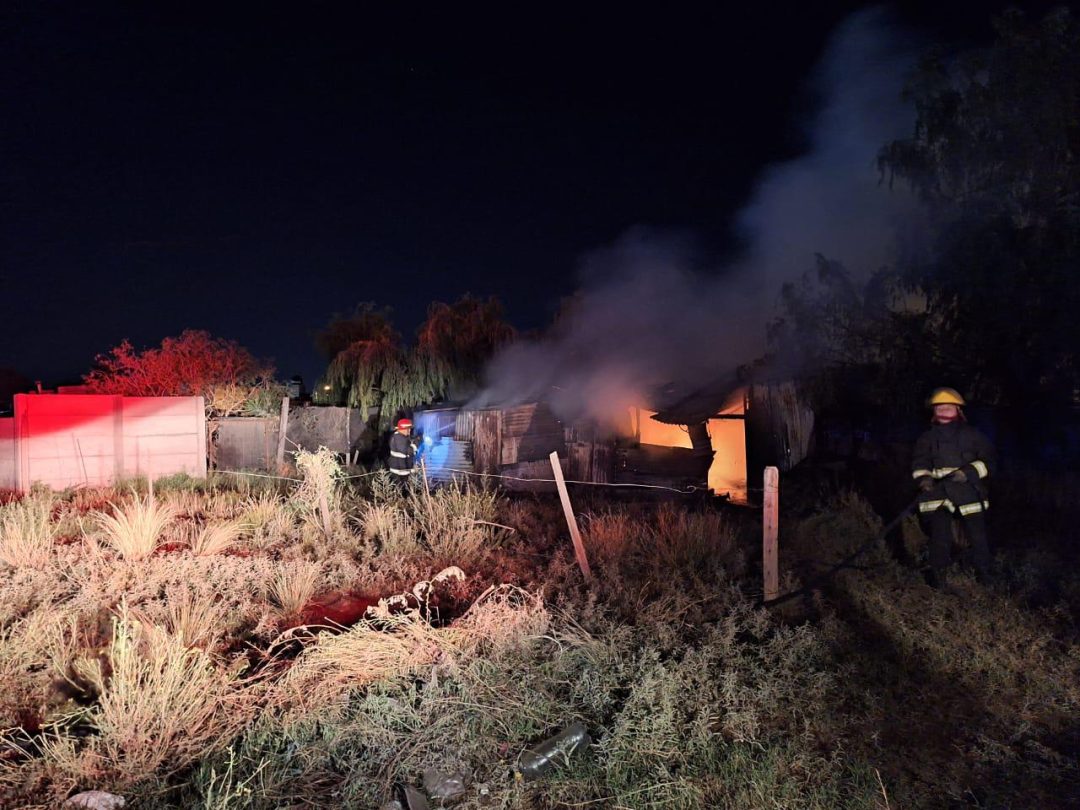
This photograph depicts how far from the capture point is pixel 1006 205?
9.27 m

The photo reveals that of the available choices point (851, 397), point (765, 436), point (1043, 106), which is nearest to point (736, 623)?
point (765, 436)

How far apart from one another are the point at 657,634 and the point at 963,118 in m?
10.1

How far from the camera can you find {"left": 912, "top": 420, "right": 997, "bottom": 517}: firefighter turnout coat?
5.50m

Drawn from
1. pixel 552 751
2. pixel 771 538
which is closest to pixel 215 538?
pixel 552 751

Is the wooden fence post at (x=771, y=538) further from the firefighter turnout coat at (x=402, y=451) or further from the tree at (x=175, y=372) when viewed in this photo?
the tree at (x=175, y=372)

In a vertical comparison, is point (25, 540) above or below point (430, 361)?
below

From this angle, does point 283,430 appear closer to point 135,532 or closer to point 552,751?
point 135,532

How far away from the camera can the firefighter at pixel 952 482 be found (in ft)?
18.1

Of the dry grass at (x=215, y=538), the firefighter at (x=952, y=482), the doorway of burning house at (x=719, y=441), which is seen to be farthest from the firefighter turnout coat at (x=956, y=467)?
the dry grass at (x=215, y=538)

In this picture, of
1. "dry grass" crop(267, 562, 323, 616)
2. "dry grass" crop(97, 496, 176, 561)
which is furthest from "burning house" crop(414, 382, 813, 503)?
"dry grass" crop(267, 562, 323, 616)

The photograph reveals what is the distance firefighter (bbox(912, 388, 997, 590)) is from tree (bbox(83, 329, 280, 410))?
15.9 meters

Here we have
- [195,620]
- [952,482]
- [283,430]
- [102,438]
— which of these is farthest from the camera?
[283,430]

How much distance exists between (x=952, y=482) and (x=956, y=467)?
6.9 inches

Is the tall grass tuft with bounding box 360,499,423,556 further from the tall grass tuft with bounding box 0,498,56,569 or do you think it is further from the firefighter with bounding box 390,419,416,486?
the tall grass tuft with bounding box 0,498,56,569
